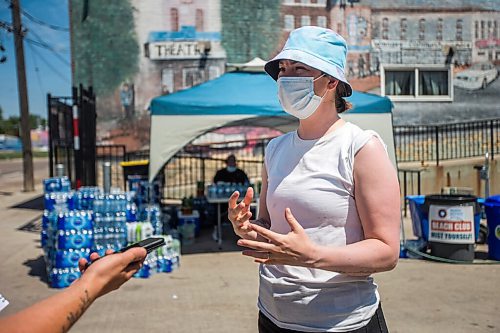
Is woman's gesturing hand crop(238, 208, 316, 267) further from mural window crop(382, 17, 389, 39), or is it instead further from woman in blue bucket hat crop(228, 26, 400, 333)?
mural window crop(382, 17, 389, 39)

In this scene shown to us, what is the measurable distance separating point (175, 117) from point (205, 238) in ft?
9.75

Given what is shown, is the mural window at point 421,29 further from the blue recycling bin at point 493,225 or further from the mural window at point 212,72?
the blue recycling bin at point 493,225

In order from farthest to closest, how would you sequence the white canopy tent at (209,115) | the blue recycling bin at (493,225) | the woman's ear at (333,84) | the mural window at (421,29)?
the mural window at (421,29) → the white canopy tent at (209,115) → the blue recycling bin at (493,225) → the woman's ear at (333,84)

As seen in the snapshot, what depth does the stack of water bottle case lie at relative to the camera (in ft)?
22.9

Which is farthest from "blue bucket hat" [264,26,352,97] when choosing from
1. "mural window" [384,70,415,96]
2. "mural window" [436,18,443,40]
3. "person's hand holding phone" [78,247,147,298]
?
"mural window" [436,18,443,40]

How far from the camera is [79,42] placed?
1716 cm

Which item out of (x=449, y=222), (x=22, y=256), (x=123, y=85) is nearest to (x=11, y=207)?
(x=123, y=85)

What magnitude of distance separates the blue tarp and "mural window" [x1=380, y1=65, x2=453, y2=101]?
973 centimetres

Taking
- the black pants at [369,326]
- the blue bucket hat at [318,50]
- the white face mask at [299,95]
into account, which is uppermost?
the blue bucket hat at [318,50]

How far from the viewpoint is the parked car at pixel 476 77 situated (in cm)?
1858

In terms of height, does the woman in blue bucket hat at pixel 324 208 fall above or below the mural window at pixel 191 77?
below

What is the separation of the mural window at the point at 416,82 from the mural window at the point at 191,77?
623 cm

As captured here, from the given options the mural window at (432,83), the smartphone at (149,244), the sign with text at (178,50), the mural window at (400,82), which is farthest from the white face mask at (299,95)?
the mural window at (432,83)

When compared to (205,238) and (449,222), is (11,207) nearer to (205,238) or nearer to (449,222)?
(205,238)
